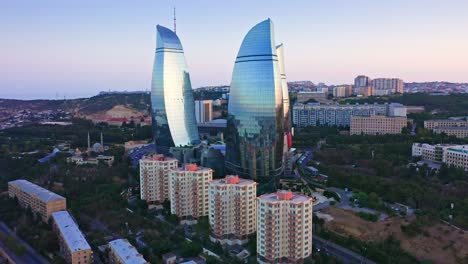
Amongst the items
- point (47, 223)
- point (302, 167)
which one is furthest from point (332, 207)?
point (47, 223)

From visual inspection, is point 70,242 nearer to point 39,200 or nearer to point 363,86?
point 39,200

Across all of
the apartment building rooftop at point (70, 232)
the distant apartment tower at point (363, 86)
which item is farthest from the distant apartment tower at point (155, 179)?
the distant apartment tower at point (363, 86)

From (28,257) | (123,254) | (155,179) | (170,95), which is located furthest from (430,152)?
(28,257)

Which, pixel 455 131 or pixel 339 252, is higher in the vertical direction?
pixel 455 131

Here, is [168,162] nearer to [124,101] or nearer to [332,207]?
[332,207]

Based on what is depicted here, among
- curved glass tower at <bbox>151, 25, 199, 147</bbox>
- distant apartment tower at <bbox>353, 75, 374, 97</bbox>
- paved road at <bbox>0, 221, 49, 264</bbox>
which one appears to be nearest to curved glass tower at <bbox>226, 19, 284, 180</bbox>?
curved glass tower at <bbox>151, 25, 199, 147</bbox>
